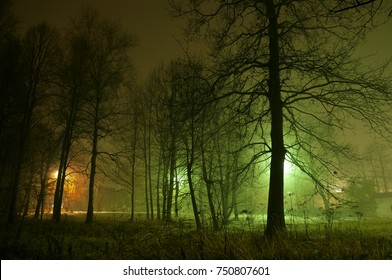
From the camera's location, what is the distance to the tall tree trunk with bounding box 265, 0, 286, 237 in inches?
311

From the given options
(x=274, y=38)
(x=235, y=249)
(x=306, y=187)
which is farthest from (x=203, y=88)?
(x=306, y=187)

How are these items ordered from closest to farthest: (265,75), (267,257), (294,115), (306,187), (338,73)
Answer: (267,257), (338,73), (265,75), (294,115), (306,187)

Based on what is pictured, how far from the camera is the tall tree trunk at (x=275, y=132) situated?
25.9ft

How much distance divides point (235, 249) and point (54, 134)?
1898 cm

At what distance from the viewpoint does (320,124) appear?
27.8ft

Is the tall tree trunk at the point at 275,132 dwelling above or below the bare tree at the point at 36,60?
below

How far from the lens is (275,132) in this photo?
8242mm

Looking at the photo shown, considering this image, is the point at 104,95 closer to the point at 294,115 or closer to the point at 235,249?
the point at 294,115

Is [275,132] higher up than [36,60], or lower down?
lower down

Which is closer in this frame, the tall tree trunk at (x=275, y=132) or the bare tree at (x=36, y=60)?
the tall tree trunk at (x=275, y=132)

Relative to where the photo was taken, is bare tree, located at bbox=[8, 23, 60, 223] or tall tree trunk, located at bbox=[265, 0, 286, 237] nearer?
tall tree trunk, located at bbox=[265, 0, 286, 237]

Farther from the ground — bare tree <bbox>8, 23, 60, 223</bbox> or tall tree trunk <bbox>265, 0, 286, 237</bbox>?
bare tree <bbox>8, 23, 60, 223</bbox>

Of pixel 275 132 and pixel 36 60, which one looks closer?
pixel 275 132
